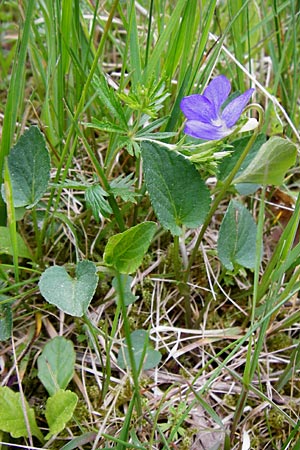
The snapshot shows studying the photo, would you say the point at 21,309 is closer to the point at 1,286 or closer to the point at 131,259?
the point at 1,286

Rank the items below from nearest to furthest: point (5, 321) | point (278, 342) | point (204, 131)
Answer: point (204, 131) < point (5, 321) < point (278, 342)

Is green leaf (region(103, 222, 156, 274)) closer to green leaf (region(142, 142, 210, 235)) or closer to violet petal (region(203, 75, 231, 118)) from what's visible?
green leaf (region(142, 142, 210, 235))

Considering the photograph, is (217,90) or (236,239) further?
(236,239)

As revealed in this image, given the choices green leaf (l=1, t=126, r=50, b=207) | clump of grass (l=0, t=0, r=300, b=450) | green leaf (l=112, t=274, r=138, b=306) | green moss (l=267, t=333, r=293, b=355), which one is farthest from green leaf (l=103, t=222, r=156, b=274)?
green moss (l=267, t=333, r=293, b=355)

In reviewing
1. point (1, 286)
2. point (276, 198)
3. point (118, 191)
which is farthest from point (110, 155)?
point (276, 198)

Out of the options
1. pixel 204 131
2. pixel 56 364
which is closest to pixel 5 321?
pixel 56 364

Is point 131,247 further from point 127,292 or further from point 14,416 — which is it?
point 14,416
